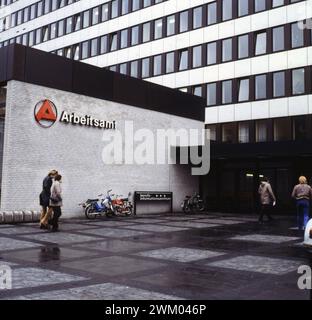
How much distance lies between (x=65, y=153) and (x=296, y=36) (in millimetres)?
19197

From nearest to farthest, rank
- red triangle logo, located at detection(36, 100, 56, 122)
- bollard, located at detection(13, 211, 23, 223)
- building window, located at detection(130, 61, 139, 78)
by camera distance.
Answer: bollard, located at detection(13, 211, 23, 223), red triangle logo, located at detection(36, 100, 56, 122), building window, located at detection(130, 61, 139, 78)

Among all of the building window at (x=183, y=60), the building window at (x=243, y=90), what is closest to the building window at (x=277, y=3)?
the building window at (x=243, y=90)

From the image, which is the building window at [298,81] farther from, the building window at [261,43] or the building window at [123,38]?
the building window at [123,38]

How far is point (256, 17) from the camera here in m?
31.5

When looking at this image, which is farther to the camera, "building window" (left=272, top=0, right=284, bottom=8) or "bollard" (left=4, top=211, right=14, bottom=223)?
"building window" (left=272, top=0, right=284, bottom=8)

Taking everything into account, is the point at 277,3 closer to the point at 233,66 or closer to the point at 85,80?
the point at 233,66

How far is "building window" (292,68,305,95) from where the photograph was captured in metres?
29.4

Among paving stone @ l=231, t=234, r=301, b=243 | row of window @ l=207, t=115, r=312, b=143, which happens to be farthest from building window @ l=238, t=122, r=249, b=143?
paving stone @ l=231, t=234, r=301, b=243

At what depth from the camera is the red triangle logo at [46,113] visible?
57.9 ft

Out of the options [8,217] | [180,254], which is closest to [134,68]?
A: [8,217]
